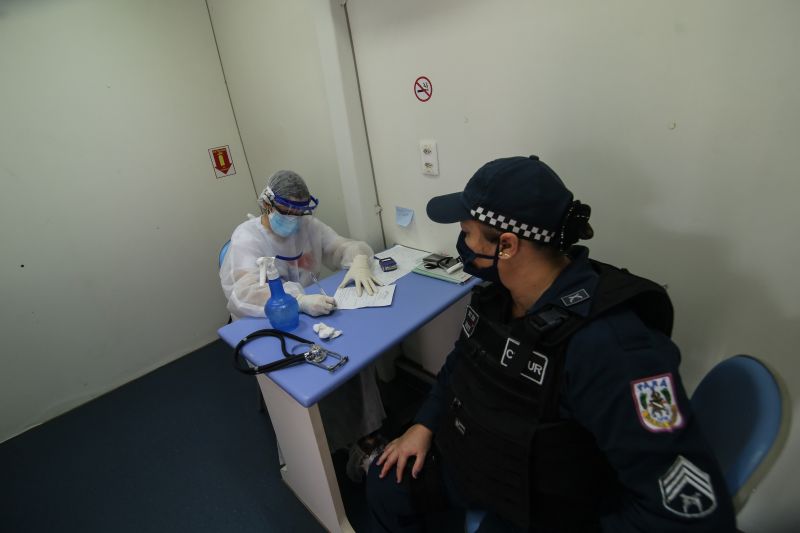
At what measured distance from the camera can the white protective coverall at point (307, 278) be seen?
150 centimetres

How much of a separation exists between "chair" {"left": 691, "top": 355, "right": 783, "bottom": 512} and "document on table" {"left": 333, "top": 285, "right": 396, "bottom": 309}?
94 centimetres

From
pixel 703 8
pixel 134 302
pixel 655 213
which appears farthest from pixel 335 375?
pixel 134 302

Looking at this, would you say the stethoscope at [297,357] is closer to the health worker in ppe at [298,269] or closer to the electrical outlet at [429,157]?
the health worker in ppe at [298,269]

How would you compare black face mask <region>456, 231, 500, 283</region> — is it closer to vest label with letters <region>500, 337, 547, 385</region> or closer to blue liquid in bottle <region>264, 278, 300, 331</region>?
vest label with letters <region>500, 337, 547, 385</region>

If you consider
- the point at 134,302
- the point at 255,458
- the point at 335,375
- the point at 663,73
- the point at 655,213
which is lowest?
the point at 255,458

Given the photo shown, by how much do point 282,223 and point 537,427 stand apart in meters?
1.23

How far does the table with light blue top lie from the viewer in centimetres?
110

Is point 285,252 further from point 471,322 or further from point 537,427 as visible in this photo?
point 537,427

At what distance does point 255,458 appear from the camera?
1.83 metres

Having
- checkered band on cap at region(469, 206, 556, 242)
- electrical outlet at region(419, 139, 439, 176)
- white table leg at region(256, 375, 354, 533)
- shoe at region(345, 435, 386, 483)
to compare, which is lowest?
shoe at region(345, 435, 386, 483)

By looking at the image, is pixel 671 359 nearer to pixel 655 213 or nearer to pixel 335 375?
pixel 655 213

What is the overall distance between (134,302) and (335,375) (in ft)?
6.66

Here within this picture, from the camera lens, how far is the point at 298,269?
1802 mm

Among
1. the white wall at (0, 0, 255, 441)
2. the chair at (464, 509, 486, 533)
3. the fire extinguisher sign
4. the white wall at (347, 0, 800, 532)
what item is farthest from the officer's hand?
the fire extinguisher sign
